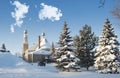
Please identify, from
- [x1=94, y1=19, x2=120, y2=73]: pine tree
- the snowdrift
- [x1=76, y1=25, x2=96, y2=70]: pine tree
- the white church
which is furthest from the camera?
the white church

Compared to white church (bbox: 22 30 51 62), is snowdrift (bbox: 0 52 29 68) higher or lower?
lower

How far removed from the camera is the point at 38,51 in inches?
3538

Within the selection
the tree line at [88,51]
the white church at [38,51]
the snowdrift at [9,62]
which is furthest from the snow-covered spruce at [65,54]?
the white church at [38,51]

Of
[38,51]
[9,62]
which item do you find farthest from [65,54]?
[38,51]

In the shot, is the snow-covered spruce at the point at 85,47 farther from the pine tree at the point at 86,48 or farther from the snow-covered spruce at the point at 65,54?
the snow-covered spruce at the point at 65,54

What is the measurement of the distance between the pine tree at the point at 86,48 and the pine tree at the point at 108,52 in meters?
7.35

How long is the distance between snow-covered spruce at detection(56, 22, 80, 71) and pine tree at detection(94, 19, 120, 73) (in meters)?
4.36

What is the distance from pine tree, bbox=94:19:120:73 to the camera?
4875 centimetres

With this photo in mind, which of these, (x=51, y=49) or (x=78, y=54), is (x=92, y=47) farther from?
(x=51, y=49)

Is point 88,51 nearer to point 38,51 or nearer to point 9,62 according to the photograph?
point 9,62

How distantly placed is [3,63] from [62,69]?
10139mm

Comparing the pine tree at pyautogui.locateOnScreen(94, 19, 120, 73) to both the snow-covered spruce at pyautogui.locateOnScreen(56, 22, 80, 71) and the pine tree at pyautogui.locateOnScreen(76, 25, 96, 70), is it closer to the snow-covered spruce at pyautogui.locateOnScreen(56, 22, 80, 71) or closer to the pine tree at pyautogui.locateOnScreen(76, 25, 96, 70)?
the snow-covered spruce at pyautogui.locateOnScreen(56, 22, 80, 71)

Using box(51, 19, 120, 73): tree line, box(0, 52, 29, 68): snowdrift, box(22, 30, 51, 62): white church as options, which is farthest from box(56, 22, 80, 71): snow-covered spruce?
box(22, 30, 51, 62): white church

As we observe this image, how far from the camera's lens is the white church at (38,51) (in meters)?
88.4
